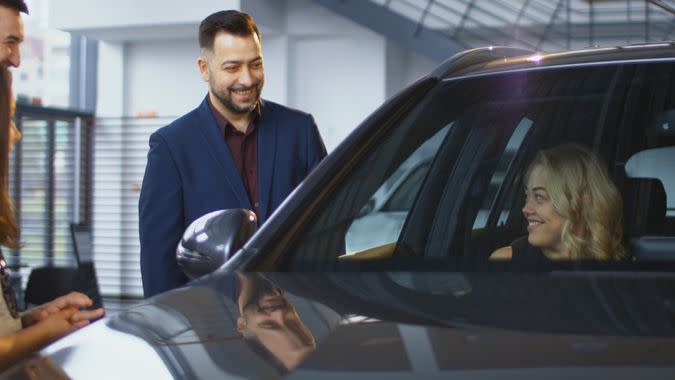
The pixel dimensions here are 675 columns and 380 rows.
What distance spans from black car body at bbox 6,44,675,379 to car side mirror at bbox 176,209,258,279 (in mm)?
24

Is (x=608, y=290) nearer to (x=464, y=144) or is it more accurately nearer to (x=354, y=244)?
(x=354, y=244)

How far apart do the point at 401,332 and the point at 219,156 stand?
1691 mm

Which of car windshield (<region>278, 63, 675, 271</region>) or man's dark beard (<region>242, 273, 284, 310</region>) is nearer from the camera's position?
man's dark beard (<region>242, 273, 284, 310</region>)

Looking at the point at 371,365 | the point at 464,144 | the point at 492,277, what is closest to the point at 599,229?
the point at 492,277

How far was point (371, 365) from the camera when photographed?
1102 millimetres

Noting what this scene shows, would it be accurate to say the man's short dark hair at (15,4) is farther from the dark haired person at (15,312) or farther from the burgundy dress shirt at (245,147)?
the burgundy dress shirt at (245,147)

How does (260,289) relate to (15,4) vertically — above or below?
below

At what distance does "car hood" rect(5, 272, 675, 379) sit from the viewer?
108 centimetres

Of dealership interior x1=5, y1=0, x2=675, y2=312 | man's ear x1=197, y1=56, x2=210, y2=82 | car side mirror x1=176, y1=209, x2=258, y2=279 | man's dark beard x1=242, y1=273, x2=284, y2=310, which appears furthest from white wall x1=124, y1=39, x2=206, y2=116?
man's dark beard x1=242, y1=273, x2=284, y2=310

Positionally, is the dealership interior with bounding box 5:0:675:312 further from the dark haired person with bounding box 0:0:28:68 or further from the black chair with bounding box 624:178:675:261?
the black chair with bounding box 624:178:675:261

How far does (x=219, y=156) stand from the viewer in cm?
284

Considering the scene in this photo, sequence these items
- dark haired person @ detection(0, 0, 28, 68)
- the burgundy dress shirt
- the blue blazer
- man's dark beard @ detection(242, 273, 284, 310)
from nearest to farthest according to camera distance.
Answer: man's dark beard @ detection(242, 273, 284, 310) < dark haired person @ detection(0, 0, 28, 68) < the blue blazer < the burgundy dress shirt

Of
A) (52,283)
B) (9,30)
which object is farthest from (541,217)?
(52,283)

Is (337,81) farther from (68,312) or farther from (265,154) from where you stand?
(68,312)
